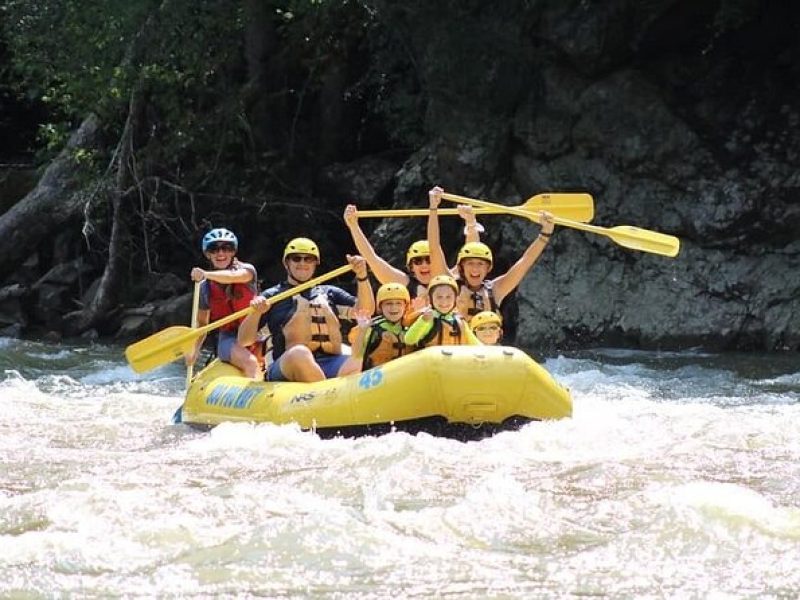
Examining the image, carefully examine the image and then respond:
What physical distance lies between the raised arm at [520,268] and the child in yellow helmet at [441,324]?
2.98 feet

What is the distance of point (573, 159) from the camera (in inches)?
516

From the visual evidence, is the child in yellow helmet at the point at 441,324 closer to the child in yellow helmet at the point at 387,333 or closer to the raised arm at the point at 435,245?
the child in yellow helmet at the point at 387,333

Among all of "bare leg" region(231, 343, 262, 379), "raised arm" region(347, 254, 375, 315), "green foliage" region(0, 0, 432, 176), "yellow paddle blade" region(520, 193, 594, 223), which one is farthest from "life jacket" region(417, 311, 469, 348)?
"green foliage" region(0, 0, 432, 176)

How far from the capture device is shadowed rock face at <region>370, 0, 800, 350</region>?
1255cm

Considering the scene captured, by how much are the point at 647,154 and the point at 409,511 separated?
7.97 meters

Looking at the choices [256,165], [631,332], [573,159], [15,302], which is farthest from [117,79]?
[631,332]

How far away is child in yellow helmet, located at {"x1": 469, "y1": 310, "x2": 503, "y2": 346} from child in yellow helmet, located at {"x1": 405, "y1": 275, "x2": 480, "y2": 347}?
1.34 ft

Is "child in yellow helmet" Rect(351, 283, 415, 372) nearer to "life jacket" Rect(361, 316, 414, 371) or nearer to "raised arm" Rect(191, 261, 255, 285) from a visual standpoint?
"life jacket" Rect(361, 316, 414, 371)

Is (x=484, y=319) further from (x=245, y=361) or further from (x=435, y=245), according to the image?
(x=245, y=361)

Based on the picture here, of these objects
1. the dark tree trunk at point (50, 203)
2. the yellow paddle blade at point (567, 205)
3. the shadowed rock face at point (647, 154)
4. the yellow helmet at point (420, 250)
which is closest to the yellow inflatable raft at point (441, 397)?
the yellow helmet at point (420, 250)

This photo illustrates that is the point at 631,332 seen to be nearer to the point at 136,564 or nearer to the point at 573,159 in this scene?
the point at 573,159

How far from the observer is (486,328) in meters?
7.91

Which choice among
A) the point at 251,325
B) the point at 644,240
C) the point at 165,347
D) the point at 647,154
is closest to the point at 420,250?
the point at 251,325

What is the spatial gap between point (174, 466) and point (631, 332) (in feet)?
22.4
